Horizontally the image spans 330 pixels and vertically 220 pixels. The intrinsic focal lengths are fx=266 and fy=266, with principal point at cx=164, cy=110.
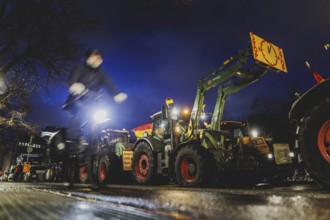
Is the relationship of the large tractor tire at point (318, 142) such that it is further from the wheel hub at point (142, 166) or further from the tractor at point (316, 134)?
the wheel hub at point (142, 166)

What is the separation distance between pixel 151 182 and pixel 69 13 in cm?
1061

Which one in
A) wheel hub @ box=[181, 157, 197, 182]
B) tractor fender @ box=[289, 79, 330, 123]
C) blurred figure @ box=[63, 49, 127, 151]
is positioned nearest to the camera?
tractor fender @ box=[289, 79, 330, 123]

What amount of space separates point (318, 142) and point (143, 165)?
6.94m

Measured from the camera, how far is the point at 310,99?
3.13 metres

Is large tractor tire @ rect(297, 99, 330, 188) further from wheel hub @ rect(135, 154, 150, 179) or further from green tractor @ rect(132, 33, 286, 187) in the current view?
wheel hub @ rect(135, 154, 150, 179)

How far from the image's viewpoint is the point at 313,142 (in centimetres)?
299

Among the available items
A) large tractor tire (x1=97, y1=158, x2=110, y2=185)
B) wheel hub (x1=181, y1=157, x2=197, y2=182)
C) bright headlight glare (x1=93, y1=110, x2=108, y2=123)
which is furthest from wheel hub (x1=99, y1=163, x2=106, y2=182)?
bright headlight glare (x1=93, y1=110, x2=108, y2=123)

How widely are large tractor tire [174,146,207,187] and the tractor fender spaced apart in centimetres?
356

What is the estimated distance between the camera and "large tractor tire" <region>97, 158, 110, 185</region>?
10500 mm

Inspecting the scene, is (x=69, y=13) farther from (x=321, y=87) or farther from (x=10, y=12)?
(x=321, y=87)

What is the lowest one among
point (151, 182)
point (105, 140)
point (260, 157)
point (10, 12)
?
point (151, 182)

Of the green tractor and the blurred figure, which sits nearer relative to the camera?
the blurred figure

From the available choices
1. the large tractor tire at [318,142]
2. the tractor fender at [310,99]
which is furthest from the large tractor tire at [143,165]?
the large tractor tire at [318,142]

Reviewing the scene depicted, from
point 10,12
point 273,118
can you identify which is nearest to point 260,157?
point 10,12
